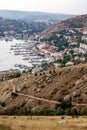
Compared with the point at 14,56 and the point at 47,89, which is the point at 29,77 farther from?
the point at 14,56

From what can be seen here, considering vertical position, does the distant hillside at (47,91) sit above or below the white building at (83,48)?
above

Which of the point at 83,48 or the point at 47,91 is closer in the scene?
the point at 47,91

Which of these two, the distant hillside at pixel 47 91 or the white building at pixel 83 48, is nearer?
the distant hillside at pixel 47 91

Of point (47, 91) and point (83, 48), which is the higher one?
point (47, 91)

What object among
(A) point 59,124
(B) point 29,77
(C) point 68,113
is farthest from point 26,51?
(A) point 59,124

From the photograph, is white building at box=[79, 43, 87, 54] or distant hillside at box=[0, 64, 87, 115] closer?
distant hillside at box=[0, 64, 87, 115]

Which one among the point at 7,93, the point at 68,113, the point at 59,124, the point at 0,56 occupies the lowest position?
the point at 0,56

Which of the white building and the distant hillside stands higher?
the distant hillside

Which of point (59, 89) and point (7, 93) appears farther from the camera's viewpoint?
point (7, 93)
